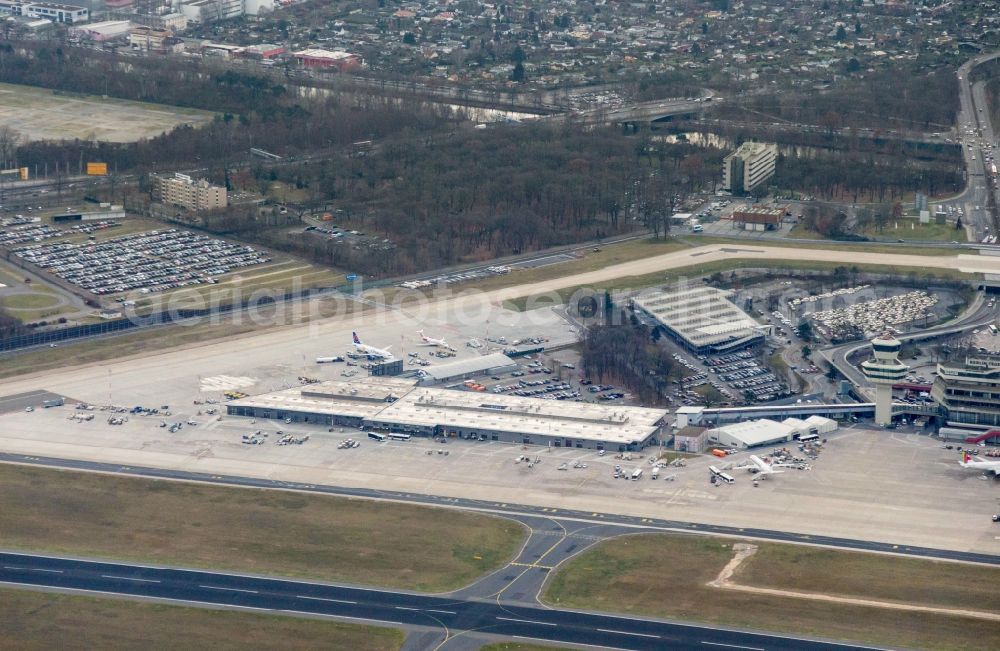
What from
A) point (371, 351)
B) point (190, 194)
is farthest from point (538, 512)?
point (190, 194)

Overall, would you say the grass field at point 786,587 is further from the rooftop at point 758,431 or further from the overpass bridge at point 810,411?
the overpass bridge at point 810,411

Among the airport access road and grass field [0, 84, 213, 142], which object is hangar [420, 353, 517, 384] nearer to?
the airport access road

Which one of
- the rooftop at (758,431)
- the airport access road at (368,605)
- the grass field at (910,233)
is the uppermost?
the grass field at (910,233)

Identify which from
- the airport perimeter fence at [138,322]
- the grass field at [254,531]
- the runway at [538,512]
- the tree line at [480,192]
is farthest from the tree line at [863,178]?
the grass field at [254,531]

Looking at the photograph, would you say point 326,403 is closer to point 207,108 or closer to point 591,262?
point 591,262

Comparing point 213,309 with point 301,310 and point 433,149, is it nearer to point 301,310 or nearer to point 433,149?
point 301,310

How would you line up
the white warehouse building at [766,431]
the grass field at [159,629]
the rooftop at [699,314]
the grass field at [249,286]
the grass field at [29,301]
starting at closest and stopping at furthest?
1. the grass field at [159,629]
2. the white warehouse building at [766,431]
3. the rooftop at [699,314]
4. the grass field at [29,301]
5. the grass field at [249,286]

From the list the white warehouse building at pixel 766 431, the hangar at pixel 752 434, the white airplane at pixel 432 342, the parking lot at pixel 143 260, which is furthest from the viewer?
the parking lot at pixel 143 260

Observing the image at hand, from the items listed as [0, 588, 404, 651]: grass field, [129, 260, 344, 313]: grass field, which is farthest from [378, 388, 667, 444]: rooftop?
[129, 260, 344, 313]: grass field
